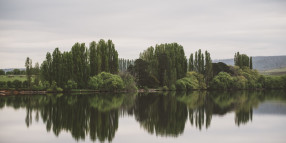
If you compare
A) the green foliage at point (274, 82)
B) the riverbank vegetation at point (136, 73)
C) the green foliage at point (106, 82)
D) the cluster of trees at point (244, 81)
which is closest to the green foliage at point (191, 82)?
the riverbank vegetation at point (136, 73)

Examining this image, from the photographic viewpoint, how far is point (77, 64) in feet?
205

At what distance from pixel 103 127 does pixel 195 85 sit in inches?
2347

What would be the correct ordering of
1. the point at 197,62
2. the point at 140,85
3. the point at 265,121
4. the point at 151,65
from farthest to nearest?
the point at 197,62
the point at 151,65
the point at 140,85
the point at 265,121

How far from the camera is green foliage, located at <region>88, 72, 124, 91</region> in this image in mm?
61425

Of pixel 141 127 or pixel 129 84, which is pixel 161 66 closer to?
pixel 129 84

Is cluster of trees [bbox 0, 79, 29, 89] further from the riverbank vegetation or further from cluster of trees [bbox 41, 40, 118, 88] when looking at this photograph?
cluster of trees [bbox 41, 40, 118, 88]

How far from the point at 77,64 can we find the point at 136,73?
14.4m

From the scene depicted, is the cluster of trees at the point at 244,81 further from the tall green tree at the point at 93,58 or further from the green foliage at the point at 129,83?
the tall green tree at the point at 93,58

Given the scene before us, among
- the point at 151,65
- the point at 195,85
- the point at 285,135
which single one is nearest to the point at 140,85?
the point at 151,65

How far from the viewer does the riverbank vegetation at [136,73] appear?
6116cm

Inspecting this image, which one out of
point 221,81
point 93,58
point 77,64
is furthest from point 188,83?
point 77,64

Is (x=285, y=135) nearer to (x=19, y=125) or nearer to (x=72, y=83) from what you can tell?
(x=19, y=125)

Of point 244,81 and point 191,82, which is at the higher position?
point 244,81

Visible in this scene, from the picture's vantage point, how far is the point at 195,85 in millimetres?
77750
